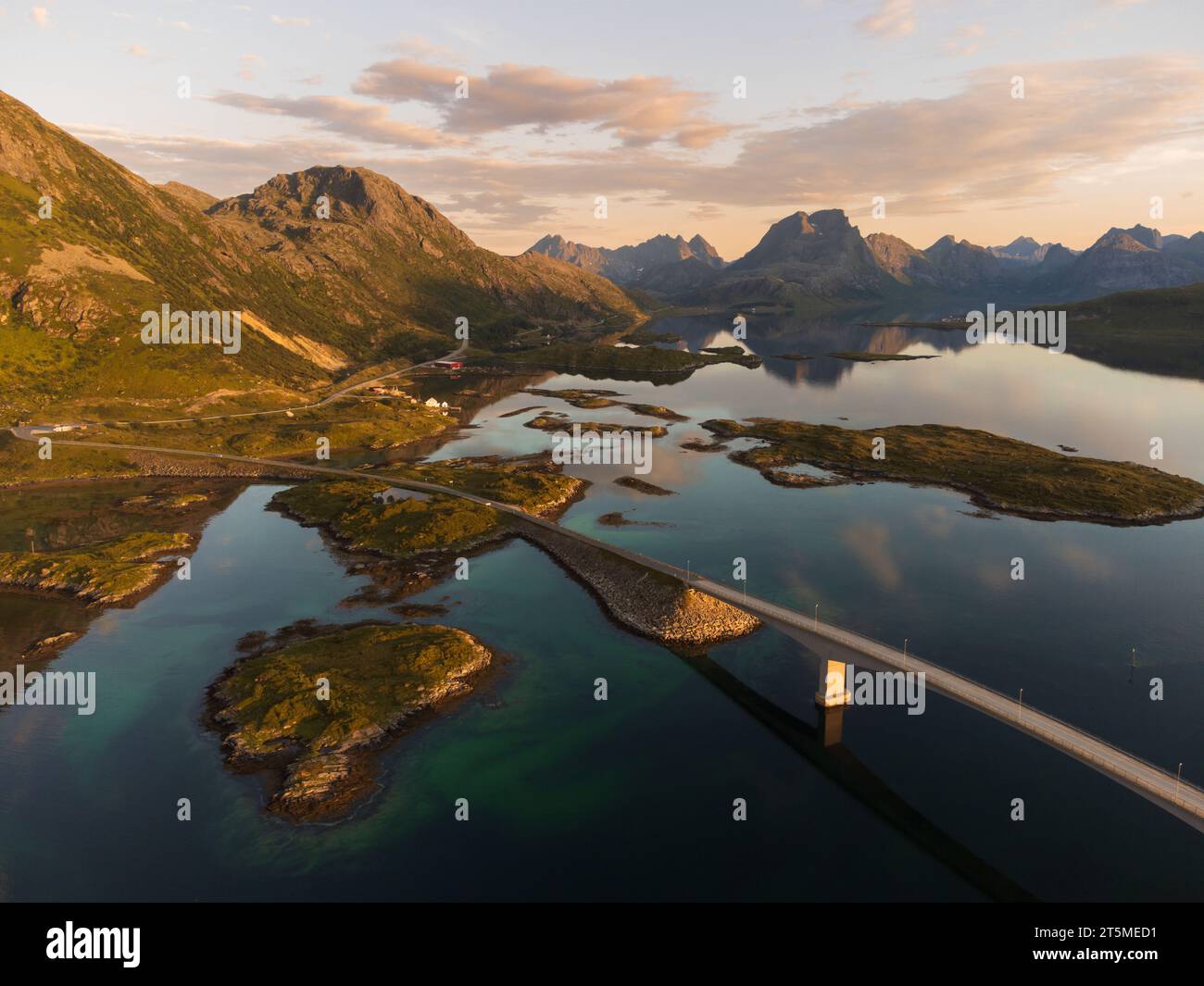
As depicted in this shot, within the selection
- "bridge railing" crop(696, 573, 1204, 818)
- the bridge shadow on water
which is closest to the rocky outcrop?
the bridge shadow on water

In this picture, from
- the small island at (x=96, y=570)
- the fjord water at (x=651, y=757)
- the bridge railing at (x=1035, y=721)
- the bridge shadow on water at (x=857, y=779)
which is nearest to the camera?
the bridge railing at (x=1035, y=721)

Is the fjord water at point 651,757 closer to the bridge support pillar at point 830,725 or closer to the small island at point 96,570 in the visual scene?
the bridge support pillar at point 830,725

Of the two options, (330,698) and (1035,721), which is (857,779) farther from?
(330,698)

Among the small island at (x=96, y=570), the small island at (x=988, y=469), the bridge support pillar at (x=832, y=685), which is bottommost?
the bridge support pillar at (x=832, y=685)

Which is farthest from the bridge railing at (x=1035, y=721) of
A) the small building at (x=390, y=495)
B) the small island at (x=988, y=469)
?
the small island at (x=988, y=469)

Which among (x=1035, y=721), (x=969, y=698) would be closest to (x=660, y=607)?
→ (x=969, y=698)

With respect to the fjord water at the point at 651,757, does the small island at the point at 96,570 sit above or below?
above
